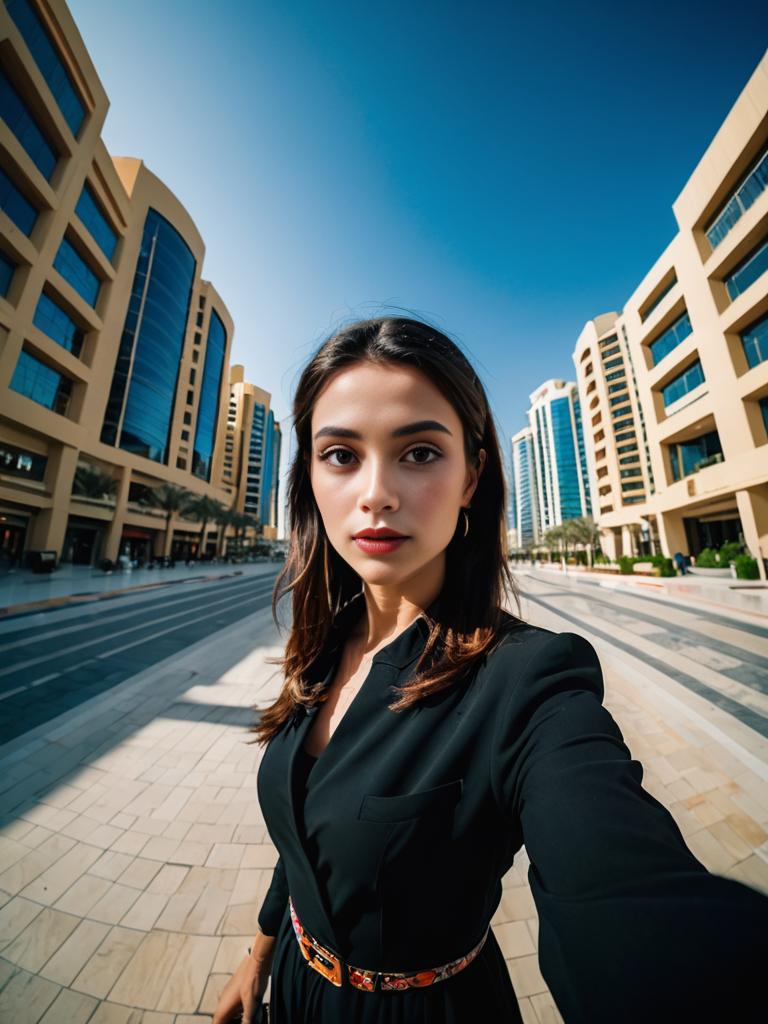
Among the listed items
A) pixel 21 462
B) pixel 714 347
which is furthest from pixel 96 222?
pixel 714 347

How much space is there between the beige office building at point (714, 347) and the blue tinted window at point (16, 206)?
110 ft

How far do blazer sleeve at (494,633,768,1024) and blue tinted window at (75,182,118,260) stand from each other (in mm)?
33729

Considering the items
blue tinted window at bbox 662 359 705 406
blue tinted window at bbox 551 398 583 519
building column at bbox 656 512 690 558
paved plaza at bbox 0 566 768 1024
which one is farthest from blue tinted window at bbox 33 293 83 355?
blue tinted window at bbox 551 398 583 519

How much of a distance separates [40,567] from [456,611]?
25600 millimetres

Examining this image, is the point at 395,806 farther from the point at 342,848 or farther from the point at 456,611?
the point at 456,611

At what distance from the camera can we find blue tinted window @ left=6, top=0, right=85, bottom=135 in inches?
628

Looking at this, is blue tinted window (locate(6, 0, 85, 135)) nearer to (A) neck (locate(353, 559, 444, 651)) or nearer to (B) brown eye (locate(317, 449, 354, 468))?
(B) brown eye (locate(317, 449, 354, 468))

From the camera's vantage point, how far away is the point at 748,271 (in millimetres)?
17438

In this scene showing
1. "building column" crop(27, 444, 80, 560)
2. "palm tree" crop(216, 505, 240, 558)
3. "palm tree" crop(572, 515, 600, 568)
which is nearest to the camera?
"building column" crop(27, 444, 80, 560)

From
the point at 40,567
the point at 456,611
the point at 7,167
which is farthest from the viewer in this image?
the point at 40,567

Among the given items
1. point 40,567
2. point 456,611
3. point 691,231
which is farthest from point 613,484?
point 40,567

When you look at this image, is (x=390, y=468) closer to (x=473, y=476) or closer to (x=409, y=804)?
(x=473, y=476)

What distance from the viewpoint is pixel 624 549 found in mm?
35844

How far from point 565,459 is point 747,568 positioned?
71960 millimetres
